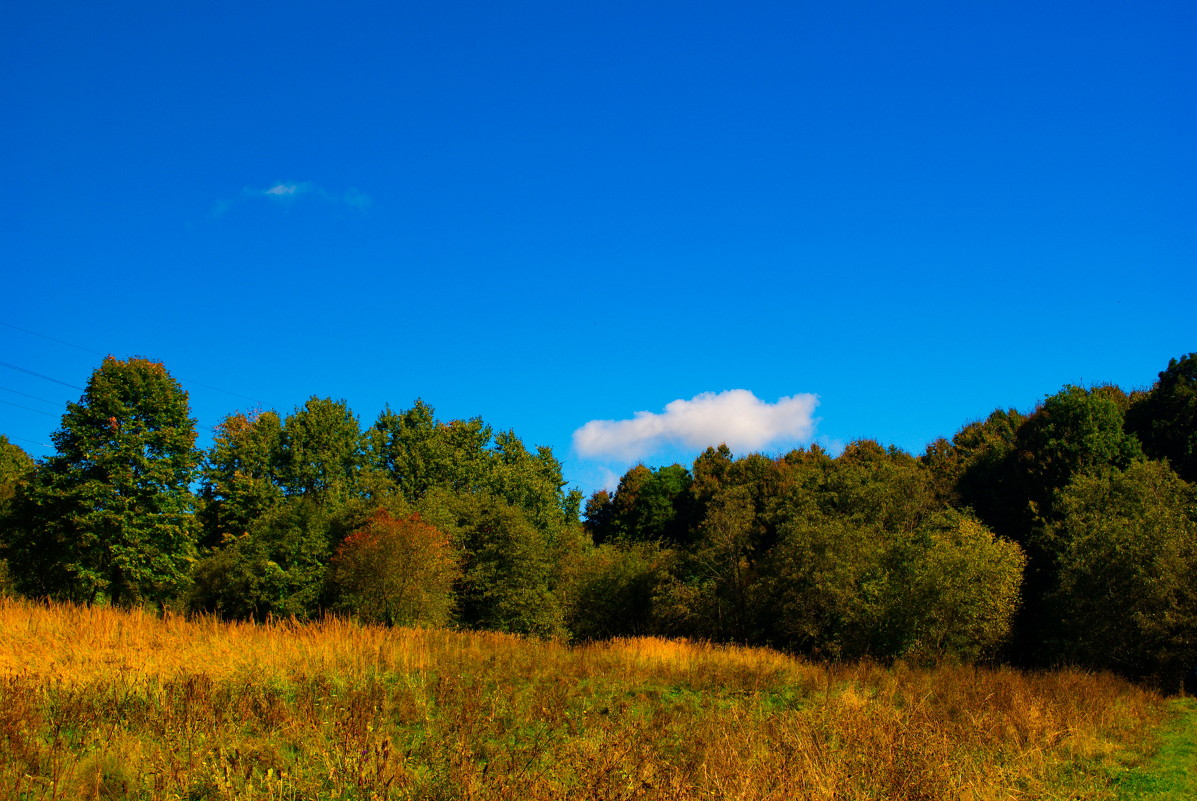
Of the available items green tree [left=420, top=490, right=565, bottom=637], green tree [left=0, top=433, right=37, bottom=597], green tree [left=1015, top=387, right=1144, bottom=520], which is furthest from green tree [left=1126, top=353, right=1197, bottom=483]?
green tree [left=0, top=433, right=37, bottom=597]

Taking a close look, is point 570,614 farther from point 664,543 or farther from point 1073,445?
point 1073,445

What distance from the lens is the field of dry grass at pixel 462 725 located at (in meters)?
6.40

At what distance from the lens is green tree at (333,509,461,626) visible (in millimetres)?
33562

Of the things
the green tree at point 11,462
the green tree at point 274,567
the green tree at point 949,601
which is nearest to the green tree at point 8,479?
the green tree at point 11,462

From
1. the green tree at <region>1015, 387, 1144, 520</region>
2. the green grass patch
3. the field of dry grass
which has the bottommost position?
the green grass patch

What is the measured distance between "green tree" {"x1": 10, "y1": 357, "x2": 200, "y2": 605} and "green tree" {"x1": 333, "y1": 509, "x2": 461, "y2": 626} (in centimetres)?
759

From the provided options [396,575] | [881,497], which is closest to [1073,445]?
[881,497]

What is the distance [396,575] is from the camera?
1334 inches

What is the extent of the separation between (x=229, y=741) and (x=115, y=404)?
3037 centimetres

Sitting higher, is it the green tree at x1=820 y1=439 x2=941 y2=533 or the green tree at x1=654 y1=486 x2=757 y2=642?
the green tree at x1=820 y1=439 x2=941 y2=533

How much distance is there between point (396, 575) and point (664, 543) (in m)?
27.6

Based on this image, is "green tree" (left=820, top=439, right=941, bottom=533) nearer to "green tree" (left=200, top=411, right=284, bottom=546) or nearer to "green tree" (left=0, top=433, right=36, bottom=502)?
"green tree" (left=200, top=411, right=284, bottom=546)

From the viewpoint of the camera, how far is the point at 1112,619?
25.0 m

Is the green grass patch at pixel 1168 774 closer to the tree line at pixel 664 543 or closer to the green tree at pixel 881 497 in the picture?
the tree line at pixel 664 543
